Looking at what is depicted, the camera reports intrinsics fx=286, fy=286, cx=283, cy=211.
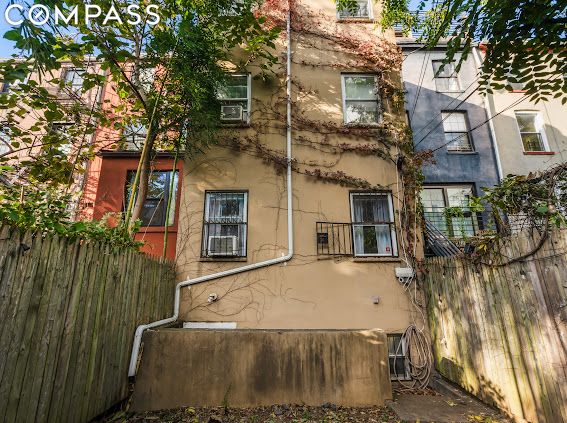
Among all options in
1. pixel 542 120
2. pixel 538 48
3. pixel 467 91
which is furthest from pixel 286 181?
pixel 542 120

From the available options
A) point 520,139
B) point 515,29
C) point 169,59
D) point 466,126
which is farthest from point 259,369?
point 520,139

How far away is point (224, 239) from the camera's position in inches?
253

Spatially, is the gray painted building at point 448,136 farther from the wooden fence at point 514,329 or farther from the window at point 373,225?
the wooden fence at point 514,329

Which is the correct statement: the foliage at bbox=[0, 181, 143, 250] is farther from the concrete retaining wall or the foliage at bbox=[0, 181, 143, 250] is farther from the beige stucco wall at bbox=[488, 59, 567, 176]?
the beige stucco wall at bbox=[488, 59, 567, 176]

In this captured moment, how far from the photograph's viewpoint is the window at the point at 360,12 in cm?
812

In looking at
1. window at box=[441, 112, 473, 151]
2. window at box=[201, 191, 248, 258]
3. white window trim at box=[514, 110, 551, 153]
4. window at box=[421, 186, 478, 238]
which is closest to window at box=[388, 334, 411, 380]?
window at box=[201, 191, 248, 258]

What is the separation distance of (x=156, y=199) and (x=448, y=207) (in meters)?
9.64

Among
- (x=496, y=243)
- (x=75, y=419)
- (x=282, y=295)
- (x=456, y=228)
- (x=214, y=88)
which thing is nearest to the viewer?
(x=75, y=419)

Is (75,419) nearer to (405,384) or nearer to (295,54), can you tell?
(405,384)

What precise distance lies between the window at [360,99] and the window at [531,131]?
837 cm

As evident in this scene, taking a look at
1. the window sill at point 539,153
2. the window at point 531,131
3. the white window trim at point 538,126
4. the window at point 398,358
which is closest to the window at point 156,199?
the window at point 398,358

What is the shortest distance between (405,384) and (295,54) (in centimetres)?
802

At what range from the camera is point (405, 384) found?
5.23 metres

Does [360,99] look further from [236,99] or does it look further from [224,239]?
[224,239]
